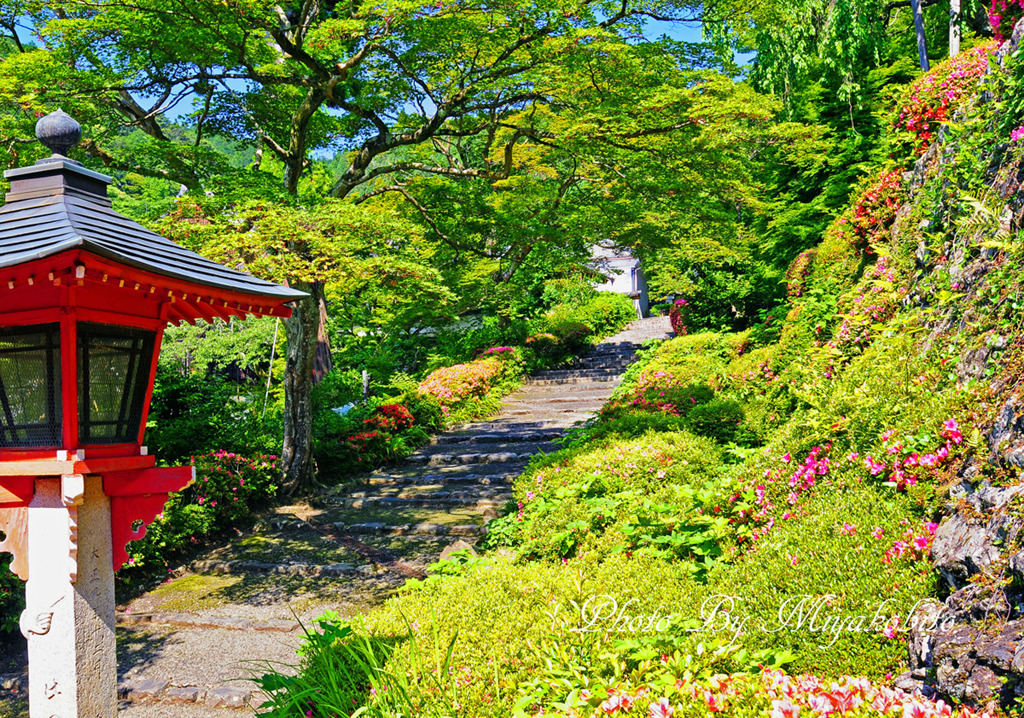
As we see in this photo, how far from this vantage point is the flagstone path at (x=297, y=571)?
4922mm

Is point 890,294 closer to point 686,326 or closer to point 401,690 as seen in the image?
point 401,690

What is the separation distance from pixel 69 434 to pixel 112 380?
0.30m

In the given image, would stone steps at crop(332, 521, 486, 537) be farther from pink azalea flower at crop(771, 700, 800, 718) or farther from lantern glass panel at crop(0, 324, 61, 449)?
lantern glass panel at crop(0, 324, 61, 449)

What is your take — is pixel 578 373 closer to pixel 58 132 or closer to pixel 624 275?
pixel 58 132

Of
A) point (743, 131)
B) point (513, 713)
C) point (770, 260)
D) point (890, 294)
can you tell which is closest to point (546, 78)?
point (743, 131)

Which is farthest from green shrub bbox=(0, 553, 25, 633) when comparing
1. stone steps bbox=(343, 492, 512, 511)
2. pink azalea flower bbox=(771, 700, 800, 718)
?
pink azalea flower bbox=(771, 700, 800, 718)

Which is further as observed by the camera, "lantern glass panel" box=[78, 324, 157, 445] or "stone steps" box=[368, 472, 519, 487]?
"stone steps" box=[368, 472, 519, 487]

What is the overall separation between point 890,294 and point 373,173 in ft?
24.1

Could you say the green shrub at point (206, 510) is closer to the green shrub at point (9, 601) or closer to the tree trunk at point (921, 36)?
the green shrub at point (9, 601)

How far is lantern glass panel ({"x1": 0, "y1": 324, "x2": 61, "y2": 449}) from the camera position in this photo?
2.49 meters

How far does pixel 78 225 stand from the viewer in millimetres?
2486

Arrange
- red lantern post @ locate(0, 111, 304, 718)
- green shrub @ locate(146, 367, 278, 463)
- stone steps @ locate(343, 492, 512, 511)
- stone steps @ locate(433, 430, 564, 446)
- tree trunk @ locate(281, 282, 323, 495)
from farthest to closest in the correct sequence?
Answer: stone steps @ locate(433, 430, 564, 446)
tree trunk @ locate(281, 282, 323, 495)
stone steps @ locate(343, 492, 512, 511)
green shrub @ locate(146, 367, 278, 463)
red lantern post @ locate(0, 111, 304, 718)

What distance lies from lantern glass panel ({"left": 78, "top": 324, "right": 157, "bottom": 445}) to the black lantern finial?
32.2 inches

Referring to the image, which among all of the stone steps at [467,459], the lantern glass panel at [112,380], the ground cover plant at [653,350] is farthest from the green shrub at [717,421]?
the lantern glass panel at [112,380]
